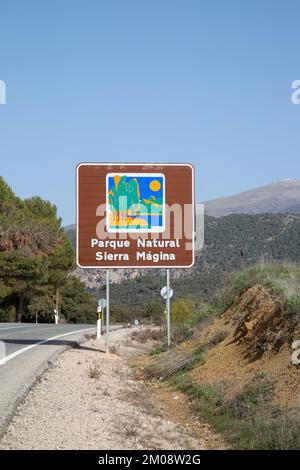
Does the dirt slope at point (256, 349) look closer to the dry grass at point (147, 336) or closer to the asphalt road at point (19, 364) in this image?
the asphalt road at point (19, 364)

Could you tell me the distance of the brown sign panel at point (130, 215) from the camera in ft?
60.5

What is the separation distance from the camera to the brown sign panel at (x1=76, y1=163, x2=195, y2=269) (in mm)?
18453

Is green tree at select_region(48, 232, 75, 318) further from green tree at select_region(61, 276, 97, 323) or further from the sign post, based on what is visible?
the sign post

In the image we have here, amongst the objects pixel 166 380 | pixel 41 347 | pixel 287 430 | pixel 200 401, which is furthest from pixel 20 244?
pixel 287 430

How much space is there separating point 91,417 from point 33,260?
38025 mm

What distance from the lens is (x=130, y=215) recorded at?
18516mm

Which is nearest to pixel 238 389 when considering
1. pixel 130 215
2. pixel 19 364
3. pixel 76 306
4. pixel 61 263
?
pixel 19 364

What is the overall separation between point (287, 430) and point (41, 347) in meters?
12.1

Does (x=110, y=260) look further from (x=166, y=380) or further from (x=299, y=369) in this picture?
(x=299, y=369)

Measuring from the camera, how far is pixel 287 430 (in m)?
7.71

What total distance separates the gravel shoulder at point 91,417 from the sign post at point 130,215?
4.49 meters

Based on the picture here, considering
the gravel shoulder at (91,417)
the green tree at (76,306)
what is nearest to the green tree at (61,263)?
the green tree at (76,306)

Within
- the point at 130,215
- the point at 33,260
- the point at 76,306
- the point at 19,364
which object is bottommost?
the point at 76,306

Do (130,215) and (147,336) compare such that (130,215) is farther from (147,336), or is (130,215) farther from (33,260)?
(33,260)
